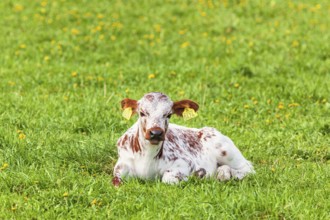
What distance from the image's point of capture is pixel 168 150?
7.97 m

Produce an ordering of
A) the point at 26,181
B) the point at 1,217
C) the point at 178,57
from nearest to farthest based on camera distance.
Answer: the point at 1,217
the point at 26,181
the point at 178,57

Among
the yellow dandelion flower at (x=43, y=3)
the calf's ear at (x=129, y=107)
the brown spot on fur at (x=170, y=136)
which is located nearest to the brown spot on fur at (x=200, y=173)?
the brown spot on fur at (x=170, y=136)

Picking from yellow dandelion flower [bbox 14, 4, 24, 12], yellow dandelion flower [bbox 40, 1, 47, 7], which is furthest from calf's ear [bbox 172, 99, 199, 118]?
yellow dandelion flower [bbox 40, 1, 47, 7]

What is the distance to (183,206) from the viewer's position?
7105mm

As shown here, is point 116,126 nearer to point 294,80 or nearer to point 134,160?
point 134,160

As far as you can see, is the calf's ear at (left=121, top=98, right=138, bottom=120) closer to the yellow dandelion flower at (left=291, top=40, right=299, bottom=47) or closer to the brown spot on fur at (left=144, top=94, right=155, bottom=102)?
the brown spot on fur at (left=144, top=94, right=155, bottom=102)

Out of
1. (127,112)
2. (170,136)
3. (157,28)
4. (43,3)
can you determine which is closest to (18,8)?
(43,3)

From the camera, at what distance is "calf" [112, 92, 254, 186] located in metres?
7.57

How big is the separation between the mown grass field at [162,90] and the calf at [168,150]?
19 cm

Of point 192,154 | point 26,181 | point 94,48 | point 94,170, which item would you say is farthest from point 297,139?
point 94,48

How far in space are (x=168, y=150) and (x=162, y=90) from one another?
14.8ft

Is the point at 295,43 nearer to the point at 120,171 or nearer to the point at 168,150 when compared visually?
the point at 168,150

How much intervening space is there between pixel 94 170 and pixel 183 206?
5.22 feet

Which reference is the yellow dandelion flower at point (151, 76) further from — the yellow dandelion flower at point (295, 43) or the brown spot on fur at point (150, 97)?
the brown spot on fur at point (150, 97)
